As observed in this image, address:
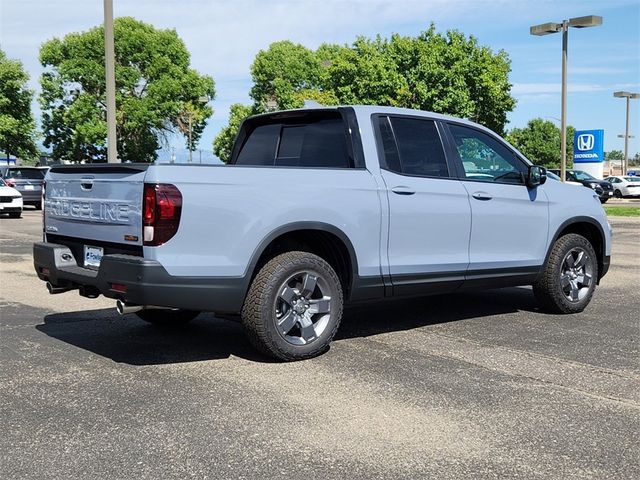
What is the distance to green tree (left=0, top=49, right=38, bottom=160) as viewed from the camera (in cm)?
4066

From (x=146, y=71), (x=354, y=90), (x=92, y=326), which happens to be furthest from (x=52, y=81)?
(x=92, y=326)

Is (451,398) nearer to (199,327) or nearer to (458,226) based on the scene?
(458,226)

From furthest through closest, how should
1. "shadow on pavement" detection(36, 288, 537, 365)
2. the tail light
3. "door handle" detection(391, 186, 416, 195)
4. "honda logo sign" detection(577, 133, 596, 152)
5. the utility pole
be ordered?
"honda logo sign" detection(577, 133, 596, 152) < the utility pole < "door handle" detection(391, 186, 416, 195) < "shadow on pavement" detection(36, 288, 537, 365) < the tail light

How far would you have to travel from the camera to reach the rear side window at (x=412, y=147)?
5.91m

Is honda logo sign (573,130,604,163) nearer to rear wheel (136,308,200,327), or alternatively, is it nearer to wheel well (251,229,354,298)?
rear wheel (136,308,200,327)

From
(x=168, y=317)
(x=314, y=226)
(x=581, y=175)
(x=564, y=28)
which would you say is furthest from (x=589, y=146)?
(x=314, y=226)

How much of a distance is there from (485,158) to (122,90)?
1602 inches

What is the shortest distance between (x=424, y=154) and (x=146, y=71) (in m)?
41.7

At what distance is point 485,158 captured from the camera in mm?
6648

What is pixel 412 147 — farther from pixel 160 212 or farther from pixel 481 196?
pixel 160 212

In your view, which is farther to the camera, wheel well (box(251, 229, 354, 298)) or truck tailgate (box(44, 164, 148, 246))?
wheel well (box(251, 229, 354, 298))

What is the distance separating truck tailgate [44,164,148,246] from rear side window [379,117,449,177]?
2.12 metres

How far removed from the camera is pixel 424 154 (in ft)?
20.1

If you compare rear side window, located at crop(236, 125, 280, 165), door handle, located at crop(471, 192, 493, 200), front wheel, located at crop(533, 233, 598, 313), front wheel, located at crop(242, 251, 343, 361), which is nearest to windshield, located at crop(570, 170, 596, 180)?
front wheel, located at crop(533, 233, 598, 313)
